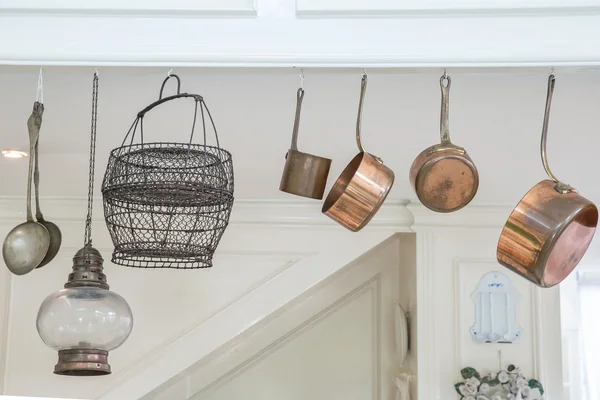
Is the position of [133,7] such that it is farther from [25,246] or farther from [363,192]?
[25,246]

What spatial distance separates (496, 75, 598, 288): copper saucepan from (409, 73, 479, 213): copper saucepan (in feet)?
0.43

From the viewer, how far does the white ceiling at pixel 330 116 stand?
204cm

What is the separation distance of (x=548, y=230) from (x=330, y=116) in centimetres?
95

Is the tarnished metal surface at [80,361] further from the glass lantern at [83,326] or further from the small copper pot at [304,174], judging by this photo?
the small copper pot at [304,174]

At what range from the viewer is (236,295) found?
12.5 ft

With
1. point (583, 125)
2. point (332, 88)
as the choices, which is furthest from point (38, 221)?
point (583, 125)

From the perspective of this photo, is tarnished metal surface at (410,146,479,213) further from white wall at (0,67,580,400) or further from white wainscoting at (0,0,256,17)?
white wall at (0,67,580,400)

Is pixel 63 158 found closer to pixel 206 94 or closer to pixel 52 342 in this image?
pixel 206 94

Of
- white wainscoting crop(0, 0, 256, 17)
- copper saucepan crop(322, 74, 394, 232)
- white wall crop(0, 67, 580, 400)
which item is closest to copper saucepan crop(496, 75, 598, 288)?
copper saucepan crop(322, 74, 394, 232)

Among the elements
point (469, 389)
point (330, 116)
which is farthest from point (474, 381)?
point (330, 116)

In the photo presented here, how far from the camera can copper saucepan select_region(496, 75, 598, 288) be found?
1562 mm

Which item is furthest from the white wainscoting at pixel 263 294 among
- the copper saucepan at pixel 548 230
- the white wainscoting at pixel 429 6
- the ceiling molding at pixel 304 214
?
the white wainscoting at pixel 429 6

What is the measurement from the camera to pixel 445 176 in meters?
1.70

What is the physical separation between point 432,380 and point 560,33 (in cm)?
242
